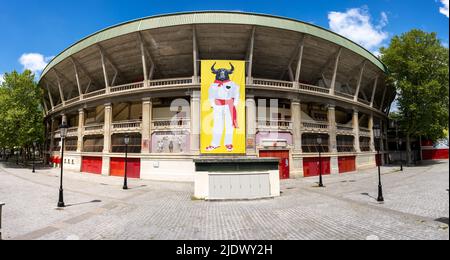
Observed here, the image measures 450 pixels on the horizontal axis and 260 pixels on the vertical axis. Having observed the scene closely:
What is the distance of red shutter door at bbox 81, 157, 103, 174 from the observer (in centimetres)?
2562

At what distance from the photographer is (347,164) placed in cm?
2734

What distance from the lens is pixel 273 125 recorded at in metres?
22.7

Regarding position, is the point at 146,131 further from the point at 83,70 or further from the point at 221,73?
the point at 83,70

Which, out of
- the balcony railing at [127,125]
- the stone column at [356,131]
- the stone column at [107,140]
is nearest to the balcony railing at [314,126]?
the stone column at [356,131]

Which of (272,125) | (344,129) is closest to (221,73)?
(272,125)

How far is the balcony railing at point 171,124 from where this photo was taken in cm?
2181

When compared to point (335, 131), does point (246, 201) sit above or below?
below

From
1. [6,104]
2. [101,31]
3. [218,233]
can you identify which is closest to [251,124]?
[218,233]

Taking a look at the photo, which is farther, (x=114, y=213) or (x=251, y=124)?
(x=251, y=124)

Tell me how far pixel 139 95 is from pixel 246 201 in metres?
16.7

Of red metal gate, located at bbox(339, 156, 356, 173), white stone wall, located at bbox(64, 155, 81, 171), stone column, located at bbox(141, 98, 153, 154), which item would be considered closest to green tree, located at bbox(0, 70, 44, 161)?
white stone wall, located at bbox(64, 155, 81, 171)

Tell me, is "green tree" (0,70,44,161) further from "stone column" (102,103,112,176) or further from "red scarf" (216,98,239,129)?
"red scarf" (216,98,239,129)
